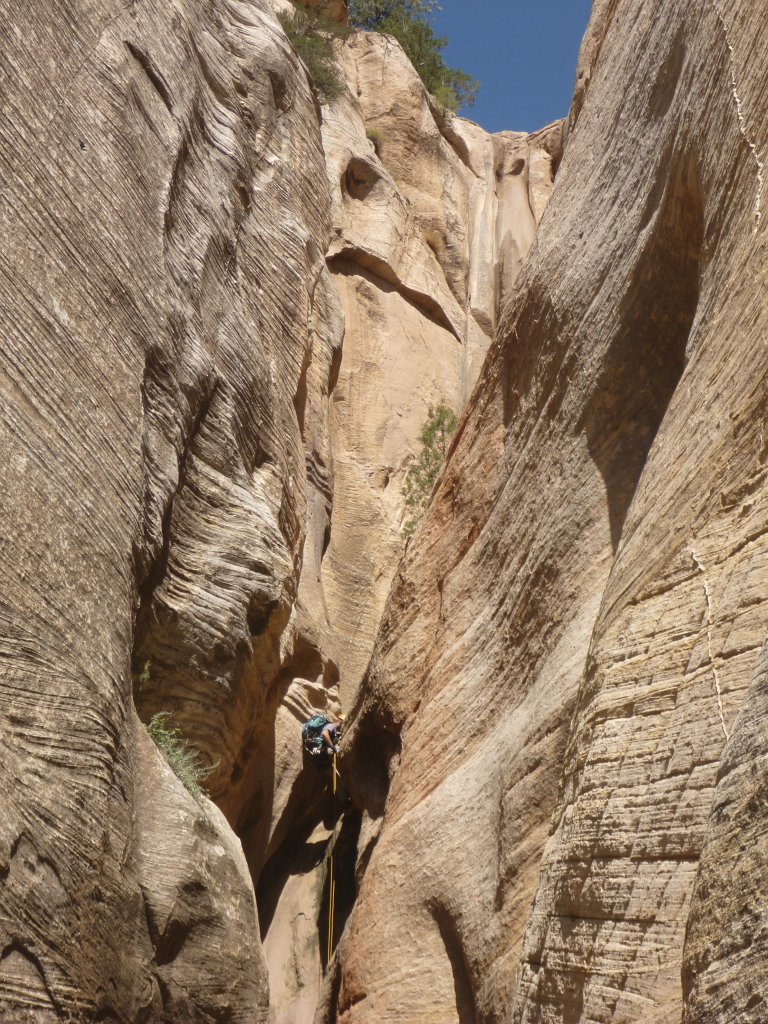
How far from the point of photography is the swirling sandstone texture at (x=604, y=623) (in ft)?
15.0

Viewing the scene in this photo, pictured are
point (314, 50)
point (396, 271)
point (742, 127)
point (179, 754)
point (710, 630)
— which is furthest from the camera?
point (314, 50)

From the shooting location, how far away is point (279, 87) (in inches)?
493

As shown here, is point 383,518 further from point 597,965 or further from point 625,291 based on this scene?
point 597,965

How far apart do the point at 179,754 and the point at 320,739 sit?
3.28 metres

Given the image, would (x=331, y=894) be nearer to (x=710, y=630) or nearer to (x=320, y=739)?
(x=320, y=739)

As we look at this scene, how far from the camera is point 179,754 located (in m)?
8.29

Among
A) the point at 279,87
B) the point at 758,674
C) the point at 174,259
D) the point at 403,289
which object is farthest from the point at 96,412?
the point at 403,289

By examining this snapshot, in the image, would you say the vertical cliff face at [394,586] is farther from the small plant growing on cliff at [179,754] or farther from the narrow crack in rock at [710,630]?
the small plant growing on cliff at [179,754]

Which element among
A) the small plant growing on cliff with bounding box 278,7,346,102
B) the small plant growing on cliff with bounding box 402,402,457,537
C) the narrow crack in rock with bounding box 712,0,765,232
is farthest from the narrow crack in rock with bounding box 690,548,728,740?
the small plant growing on cliff with bounding box 278,7,346,102

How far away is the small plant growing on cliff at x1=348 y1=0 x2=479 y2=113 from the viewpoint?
2377 centimetres

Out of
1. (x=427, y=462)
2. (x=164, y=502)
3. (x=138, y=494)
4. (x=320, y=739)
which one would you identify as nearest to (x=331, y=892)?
(x=320, y=739)

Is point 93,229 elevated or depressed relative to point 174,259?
depressed

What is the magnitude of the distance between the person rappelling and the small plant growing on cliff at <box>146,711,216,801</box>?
2.38 metres

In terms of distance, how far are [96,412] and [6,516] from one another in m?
1.27
